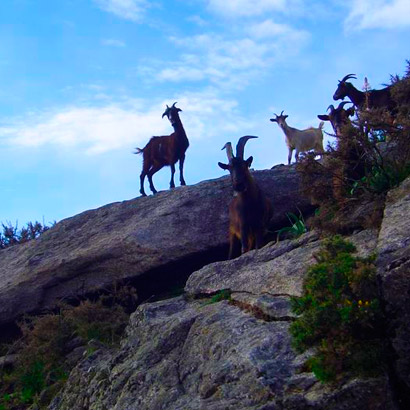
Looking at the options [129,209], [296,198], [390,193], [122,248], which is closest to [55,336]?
[122,248]

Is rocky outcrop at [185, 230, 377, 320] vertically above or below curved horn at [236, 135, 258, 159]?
below

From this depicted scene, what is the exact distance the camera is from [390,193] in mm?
8219

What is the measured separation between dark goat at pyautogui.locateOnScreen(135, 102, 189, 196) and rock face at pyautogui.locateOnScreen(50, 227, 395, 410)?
22.7ft

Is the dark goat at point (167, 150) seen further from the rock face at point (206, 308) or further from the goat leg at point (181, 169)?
the rock face at point (206, 308)

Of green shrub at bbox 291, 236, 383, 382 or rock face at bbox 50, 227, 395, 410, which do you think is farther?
rock face at bbox 50, 227, 395, 410

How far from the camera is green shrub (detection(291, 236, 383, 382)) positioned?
5.91 m

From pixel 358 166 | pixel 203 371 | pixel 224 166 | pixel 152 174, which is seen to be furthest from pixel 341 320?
pixel 152 174

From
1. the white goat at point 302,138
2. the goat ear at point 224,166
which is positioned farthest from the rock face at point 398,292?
the white goat at point 302,138

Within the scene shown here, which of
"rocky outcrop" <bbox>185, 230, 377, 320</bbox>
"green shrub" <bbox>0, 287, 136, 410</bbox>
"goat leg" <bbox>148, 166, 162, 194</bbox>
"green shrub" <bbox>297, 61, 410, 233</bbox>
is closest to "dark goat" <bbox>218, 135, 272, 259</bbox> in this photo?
"green shrub" <bbox>0, 287, 136, 410</bbox>

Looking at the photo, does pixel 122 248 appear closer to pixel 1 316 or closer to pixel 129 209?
pixel 129 209

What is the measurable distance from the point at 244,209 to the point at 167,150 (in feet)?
16.3

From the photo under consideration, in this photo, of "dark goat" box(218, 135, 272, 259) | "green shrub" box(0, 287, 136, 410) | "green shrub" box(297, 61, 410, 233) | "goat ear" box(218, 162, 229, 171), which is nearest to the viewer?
"green shrub" box(297, 61, 410, 233)

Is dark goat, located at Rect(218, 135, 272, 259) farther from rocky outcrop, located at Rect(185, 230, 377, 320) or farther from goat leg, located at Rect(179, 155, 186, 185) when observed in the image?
goat leg, located at Rect(179, 155, 186, 185)

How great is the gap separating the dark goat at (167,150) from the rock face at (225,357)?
6912mm
